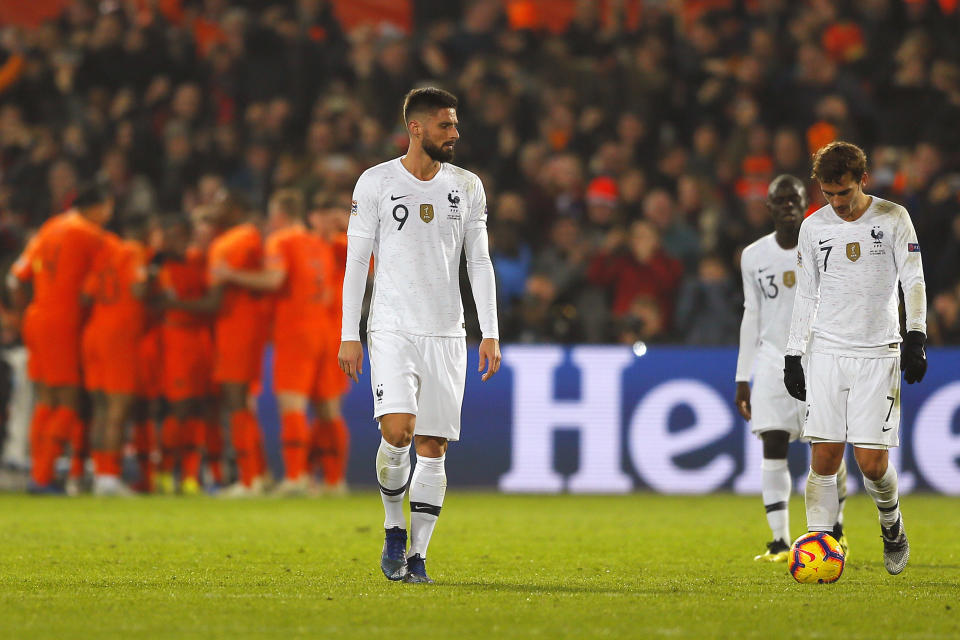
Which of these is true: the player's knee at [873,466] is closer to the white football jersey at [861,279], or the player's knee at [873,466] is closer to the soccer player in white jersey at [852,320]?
the soccer player in white jersey at [852,320]

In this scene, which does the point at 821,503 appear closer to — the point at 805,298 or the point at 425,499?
the point at 805,298

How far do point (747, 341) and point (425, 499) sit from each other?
2.54 meters

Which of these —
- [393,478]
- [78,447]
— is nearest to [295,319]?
[78,447]

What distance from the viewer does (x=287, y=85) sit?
1898 centimetres

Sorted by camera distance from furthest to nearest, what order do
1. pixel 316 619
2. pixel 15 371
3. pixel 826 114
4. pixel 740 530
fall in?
1. pixel 826 114
2. pixel 15 371
3. pixel 740 530
4. pixel 316 619

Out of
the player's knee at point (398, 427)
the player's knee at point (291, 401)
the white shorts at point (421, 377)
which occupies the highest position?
the white shorts at point (421, 377)

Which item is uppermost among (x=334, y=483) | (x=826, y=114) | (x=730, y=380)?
(x=826, y=114)

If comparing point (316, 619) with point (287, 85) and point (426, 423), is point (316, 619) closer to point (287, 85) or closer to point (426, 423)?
point (426, 423)

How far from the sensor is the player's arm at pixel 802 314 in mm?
7410

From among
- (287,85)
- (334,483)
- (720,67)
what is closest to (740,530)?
(334,483)

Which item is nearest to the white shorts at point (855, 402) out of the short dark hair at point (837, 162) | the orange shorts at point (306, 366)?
the short dark hair at point (837, 162)

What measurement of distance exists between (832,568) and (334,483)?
293 inches

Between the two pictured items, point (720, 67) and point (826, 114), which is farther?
point (720, 67)

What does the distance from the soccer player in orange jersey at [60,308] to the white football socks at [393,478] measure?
725 centimetres
